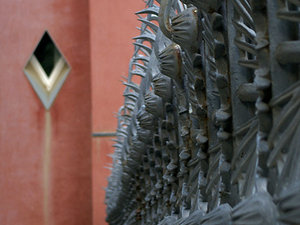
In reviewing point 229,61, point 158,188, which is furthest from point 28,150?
point 229,61

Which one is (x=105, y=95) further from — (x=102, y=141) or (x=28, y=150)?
(x=28, y=150)

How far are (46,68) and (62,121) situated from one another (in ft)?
2.82

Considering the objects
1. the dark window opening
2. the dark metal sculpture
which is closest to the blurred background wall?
the dark window opening

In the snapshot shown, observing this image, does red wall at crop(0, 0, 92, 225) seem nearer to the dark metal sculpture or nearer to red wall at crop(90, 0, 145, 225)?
red wall at crop(90, 0, 145, 225)

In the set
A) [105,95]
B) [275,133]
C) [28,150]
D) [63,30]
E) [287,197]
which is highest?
[63,30]

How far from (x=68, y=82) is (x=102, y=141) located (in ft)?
3.25

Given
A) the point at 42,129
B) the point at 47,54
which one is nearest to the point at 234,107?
the point at 42,129

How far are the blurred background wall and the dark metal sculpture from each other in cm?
633

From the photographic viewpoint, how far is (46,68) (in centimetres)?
935

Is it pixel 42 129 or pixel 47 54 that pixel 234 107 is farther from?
pixel 47 54

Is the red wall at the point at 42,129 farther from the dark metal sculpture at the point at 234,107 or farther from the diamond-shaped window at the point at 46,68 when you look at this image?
the dark metal sculpture at the point at 234,107

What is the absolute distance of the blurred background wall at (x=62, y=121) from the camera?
8.70 meters

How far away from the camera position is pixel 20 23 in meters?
9.06

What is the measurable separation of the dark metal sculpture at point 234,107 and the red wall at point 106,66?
6264 mm
